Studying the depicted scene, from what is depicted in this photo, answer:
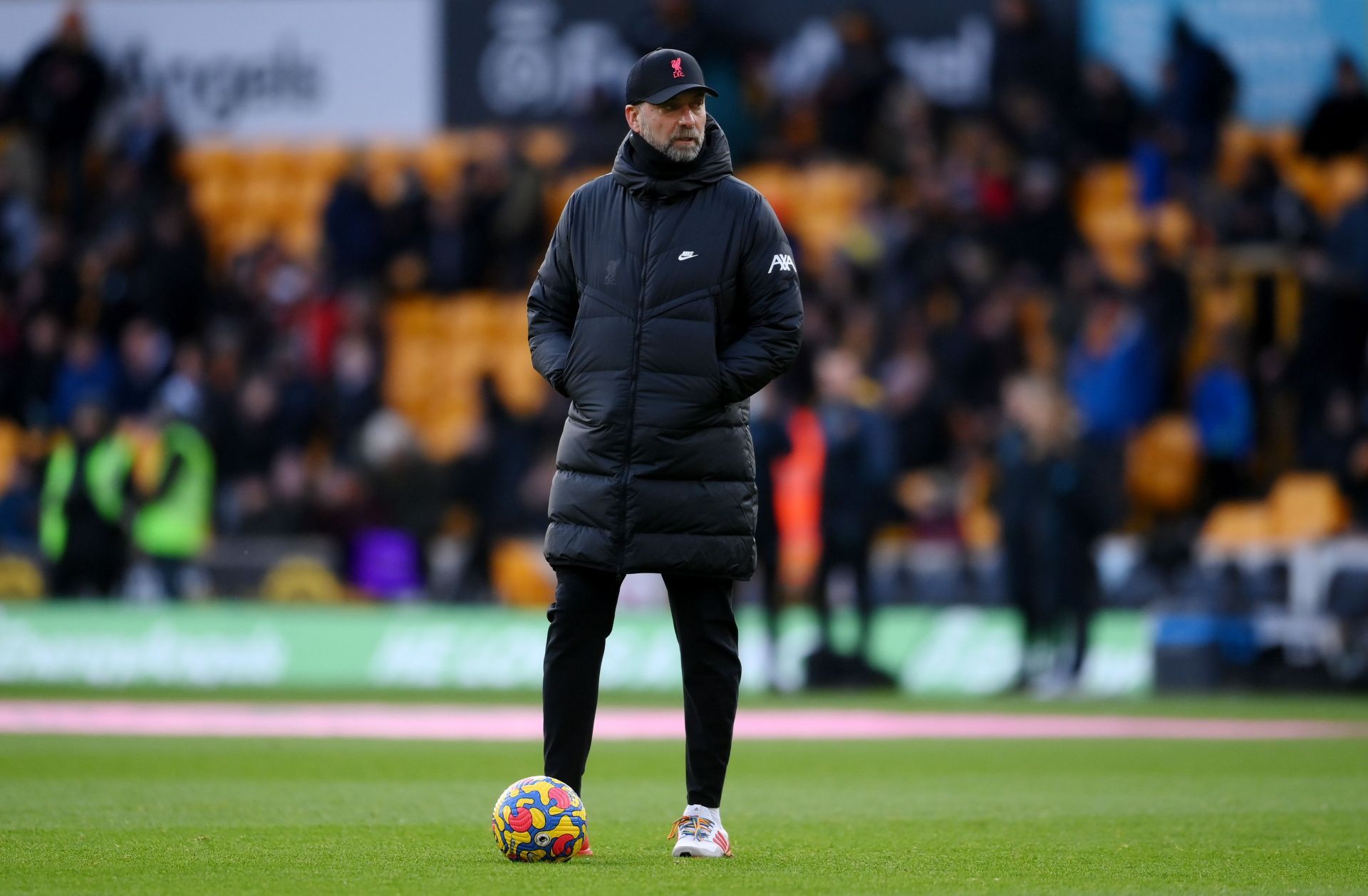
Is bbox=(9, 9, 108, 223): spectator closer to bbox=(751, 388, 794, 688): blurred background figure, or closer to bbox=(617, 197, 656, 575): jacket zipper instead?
bbox=(751, 388, 794, 688): blurred background figure

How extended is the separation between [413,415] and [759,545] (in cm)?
698

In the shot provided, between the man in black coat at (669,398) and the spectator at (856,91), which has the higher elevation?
the spectator at (856,91)

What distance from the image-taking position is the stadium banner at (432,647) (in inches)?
649

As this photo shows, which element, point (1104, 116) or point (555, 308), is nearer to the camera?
point (555, 308)

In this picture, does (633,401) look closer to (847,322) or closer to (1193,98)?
(847,322)

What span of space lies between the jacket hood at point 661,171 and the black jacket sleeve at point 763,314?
179 millimetres

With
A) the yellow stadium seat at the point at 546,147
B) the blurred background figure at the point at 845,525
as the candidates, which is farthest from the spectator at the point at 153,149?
the blurred background figure at the point at 845,525

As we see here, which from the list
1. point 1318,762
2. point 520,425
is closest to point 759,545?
point 520,425

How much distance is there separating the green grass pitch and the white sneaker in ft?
0.23

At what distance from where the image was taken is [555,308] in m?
6.73

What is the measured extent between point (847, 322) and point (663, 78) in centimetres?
1270

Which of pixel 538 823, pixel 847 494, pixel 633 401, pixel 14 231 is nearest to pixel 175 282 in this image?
pixel 14 231

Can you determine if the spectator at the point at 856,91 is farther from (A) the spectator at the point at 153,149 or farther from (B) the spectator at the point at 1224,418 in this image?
(A) the spectator at the point at 153,149

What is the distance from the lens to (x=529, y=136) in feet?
76.4
